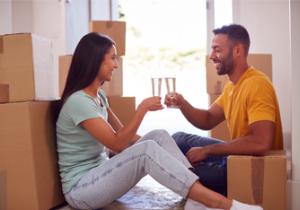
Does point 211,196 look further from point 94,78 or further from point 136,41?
point 136,41

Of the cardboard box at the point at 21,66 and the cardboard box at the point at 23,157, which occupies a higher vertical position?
the cardboard box at the point at 21,66

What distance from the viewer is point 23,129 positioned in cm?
170

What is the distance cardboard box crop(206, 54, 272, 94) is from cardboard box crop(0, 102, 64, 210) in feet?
5.09

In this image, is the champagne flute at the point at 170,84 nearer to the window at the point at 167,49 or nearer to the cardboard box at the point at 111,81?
the cardboard box at the point at 111,81

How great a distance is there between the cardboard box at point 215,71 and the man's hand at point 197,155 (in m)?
1.15

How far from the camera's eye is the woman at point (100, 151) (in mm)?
1612

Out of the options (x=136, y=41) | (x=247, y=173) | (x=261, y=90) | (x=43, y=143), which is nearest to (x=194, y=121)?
(x=261, y=90)

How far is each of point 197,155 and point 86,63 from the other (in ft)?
2.21

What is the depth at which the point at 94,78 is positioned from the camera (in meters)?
1.80

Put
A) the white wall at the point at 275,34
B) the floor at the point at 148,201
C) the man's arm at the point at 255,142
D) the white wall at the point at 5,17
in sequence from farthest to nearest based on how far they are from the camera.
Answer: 1. the white wall at the point at 275,34
2. the white wall at the point at 5,17
3. the floor at the point at 148,201
4. the man's arm at the point at 255,142

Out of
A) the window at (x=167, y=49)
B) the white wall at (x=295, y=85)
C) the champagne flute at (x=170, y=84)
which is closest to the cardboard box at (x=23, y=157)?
the champagne flute at (x=170, y=84)

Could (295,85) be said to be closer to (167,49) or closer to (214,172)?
(214,172)

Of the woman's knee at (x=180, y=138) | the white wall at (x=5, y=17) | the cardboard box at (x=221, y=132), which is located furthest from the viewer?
the white wall at (x=5, y=17)

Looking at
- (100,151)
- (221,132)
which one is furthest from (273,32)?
(100,151)
